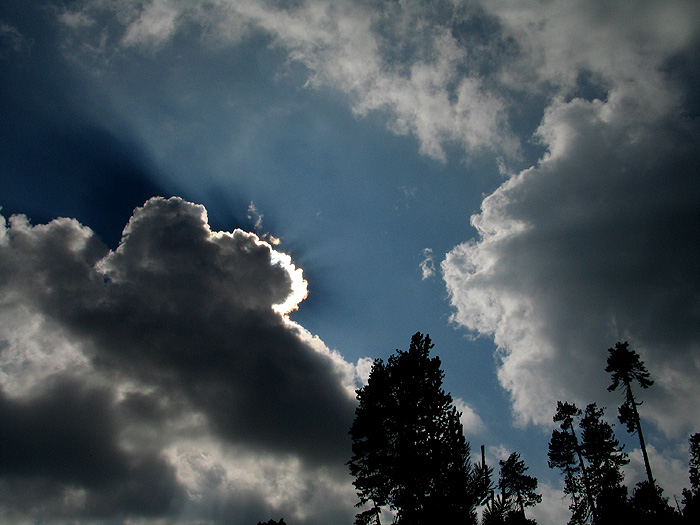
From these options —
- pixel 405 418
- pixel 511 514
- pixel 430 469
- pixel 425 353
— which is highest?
pixel 425 353

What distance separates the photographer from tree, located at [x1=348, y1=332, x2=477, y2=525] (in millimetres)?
18000

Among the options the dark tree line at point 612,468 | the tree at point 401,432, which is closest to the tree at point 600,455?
the dark tree line at point 612,468

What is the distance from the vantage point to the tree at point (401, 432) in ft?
59.1

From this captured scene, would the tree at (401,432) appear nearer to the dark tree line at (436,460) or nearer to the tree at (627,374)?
the dark tree line at (436,460)

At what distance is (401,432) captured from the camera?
2017cm

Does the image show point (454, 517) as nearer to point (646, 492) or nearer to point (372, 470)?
point (372, 470)

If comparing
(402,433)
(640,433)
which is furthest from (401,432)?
(640,433)

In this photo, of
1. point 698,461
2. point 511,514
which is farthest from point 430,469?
point 698,461

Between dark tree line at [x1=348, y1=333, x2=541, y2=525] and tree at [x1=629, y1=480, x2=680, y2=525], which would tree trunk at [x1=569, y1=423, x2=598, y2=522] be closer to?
tree at [x1=629, y1=480, x2=680, y2=525]

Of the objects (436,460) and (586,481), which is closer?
(436,460)

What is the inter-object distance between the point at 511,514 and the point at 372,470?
381 inches

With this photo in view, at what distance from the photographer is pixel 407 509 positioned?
57.5 feet

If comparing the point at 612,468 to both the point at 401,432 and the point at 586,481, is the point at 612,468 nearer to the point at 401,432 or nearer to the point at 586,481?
the point at 586,481

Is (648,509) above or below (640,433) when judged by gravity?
below
